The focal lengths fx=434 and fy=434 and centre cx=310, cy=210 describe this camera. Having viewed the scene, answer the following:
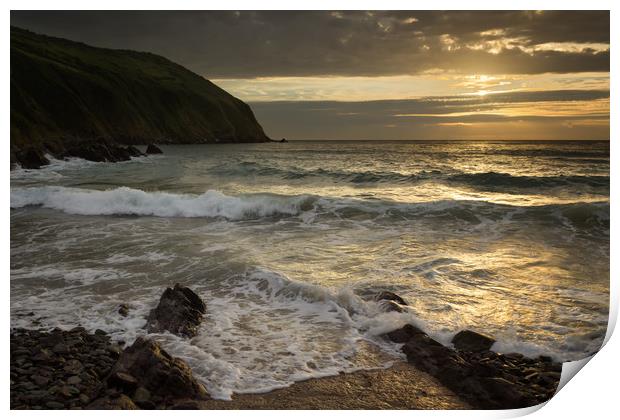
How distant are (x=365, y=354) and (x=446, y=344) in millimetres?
796

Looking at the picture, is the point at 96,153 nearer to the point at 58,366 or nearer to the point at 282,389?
the point at 58,366

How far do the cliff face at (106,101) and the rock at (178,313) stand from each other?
8.11 meters

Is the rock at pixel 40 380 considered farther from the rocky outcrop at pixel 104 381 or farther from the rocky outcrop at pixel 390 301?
the rocky outcrop at pixel 390 301

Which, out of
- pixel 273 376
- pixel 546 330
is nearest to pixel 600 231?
pixel 546 330

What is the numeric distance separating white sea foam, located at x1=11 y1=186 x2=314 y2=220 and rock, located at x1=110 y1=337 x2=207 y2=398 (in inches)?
278

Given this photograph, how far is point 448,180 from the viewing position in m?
16.2

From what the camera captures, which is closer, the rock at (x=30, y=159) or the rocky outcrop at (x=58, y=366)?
the rocky outcrop at (x=58, y=366)

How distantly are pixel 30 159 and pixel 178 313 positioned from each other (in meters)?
19.7

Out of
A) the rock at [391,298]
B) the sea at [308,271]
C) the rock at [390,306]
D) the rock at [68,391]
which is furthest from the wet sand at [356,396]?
the rock at [391,298]

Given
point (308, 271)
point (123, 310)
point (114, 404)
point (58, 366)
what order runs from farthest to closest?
1. point (308, 271)
2. point (123, 310)
3. point (58, 366)
4. point (114, 404)

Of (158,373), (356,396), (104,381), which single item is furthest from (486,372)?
(104,381)

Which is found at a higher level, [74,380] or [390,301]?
[390,301]

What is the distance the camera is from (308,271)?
6.04 m

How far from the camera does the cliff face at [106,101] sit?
28.0 meters
